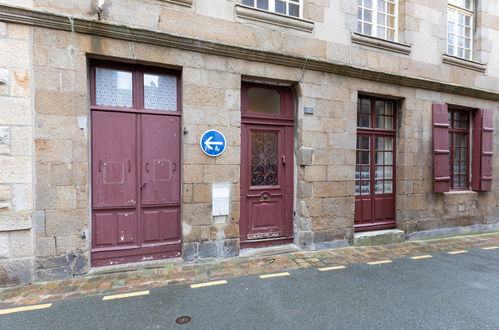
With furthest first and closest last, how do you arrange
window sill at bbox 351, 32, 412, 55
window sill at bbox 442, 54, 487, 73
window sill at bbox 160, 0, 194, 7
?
window sill at bbox 442, 54, 487, 73
window sill at bbox 351, 32, 412, 55
window sill at bbox 160, 0, 194, 7

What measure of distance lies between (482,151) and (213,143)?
6629 millimetres

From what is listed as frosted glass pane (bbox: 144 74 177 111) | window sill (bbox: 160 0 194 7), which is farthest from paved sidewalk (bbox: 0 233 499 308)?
window sill (bbox: 160 0 194 7)

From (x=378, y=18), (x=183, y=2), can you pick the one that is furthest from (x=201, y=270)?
(x=378, y=18)

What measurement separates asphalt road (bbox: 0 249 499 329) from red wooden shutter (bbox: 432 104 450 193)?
242cm

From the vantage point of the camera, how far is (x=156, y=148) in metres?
4.14

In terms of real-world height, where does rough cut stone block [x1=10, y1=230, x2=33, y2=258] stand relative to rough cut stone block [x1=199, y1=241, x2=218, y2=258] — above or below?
above

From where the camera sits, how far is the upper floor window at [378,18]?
548 centimetres

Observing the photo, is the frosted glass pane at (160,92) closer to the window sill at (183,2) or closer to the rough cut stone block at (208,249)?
the window sill at (183,2)

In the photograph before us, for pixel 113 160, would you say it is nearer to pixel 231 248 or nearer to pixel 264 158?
pixel 231 248

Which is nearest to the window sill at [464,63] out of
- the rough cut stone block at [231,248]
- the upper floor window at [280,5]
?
the upper floor window at [280,5]

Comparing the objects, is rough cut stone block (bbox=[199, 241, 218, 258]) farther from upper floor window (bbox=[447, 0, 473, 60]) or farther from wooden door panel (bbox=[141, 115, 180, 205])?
upper floor window (bbox=[447, 0, 473, 60])

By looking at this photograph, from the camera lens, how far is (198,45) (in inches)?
160

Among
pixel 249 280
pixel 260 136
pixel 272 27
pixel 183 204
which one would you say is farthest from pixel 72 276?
pixel 272 27

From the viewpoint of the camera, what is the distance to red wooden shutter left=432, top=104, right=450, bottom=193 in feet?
18.9
